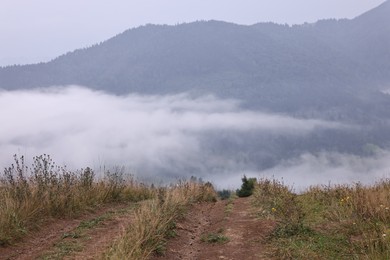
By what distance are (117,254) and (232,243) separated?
287 centimetres

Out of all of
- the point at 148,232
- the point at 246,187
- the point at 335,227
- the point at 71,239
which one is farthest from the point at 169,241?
the point at 246,187

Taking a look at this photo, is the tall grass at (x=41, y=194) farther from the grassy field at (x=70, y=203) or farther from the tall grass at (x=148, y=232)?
the tall grass at (x=148, y=232)

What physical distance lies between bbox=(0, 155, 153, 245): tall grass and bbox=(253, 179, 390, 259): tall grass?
456cm

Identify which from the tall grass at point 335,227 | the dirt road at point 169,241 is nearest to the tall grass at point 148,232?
the dirt road at point 169,241

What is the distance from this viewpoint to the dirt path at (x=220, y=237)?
7.52 meters

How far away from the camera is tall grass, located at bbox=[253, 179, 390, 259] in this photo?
6668 mm

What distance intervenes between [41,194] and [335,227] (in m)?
6.27

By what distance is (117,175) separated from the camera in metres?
14.5

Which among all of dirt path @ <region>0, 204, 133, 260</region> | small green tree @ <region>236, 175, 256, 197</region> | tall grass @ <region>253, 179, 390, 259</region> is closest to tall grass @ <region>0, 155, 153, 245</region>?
dirt path @ <region>0, 204, 133, 260</region>

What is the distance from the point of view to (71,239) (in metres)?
7.99

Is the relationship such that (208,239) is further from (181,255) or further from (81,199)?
(81,199)

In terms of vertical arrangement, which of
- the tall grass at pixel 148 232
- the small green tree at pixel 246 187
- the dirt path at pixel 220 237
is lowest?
the dirt path at pixel 220 237

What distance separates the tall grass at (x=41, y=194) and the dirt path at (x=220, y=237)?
2.70 m

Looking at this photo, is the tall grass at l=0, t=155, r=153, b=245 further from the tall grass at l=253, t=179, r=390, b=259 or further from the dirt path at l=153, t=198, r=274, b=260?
the tall grass at l=253, t=179, r=390, b=259
